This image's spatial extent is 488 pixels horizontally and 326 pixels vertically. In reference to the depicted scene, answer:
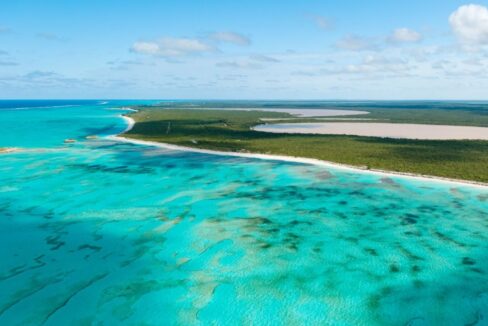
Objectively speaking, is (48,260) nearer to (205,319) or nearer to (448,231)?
(205,319)

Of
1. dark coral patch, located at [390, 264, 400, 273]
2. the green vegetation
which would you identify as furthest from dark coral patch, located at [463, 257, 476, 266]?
the green vegetation

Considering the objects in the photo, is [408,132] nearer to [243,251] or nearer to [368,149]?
[368,149]

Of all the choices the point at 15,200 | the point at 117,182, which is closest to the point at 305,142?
the point at 117,182

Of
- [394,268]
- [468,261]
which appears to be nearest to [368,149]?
[468,261]

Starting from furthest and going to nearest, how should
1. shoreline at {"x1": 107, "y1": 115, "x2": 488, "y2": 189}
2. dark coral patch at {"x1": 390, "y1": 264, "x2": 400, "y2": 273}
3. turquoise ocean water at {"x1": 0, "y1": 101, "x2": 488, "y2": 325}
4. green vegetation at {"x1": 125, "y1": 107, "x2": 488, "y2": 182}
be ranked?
green vegetation at {"x1": 125, "y1": 107, "x2": 488, "y2": 182} < shoreline at {"x1": 107, "y1": 115, "x2": 488, "y2": 189} < dark coral patch at {"x1": 390, "y1": 264, "x2": 400, "y2": 273} < turquoise ocean water at {"x1": 0, "y1": 101, "x2": 488, "y2": 325}

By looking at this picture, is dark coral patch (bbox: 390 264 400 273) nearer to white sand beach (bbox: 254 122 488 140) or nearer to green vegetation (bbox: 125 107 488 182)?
green vegetation (bbox: 125 107 488 182)

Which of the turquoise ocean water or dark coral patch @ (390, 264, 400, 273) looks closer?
the turquoise ocean water

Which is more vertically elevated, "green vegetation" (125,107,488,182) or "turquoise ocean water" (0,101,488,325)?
"green vegetation" (125,107,488,182)

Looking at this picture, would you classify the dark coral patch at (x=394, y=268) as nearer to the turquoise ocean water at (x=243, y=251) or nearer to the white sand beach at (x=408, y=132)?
the turquoise ocean water at (x=243, y=251)
